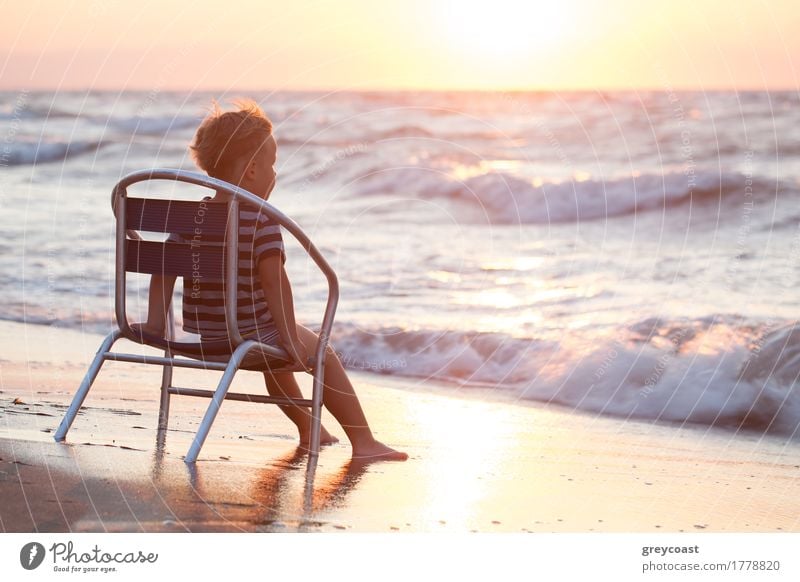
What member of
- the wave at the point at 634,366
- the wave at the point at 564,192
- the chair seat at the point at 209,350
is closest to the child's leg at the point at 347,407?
the chair seat at the point at 209,350

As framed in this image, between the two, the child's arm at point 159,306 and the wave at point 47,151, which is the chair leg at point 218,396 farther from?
the wave at point 47,151

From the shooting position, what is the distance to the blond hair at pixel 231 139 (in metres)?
3.66

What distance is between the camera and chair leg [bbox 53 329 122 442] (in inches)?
137

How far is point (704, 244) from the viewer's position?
8.56 m

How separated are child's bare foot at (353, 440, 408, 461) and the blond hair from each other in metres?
0.95

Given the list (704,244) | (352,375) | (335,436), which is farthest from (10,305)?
(704,244)

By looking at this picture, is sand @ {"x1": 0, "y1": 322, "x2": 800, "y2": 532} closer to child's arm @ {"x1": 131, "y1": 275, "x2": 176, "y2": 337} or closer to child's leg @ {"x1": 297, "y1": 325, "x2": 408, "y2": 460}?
child's leg @ {"x1": 297, "y1": 325, "x2": 408, "y2": 460}

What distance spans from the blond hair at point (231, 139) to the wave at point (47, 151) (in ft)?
26.4

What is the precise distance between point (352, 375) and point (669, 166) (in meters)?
6.53

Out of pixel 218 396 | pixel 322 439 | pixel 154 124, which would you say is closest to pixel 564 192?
pixel 154 124

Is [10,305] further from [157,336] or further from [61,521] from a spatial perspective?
[61,521]

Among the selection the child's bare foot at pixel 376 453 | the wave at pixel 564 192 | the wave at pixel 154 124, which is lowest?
the wave at pixel 154 124

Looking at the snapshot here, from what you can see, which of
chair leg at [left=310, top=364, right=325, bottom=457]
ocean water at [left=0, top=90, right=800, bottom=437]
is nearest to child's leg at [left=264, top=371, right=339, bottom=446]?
chair leg at [left=310, top=364, right=325, bottom=457]

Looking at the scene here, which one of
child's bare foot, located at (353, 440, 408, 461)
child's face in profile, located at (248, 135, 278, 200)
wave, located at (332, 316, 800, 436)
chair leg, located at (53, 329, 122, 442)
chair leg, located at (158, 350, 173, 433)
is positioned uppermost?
child's face in profile, located at (248, 135, 278, 200)
